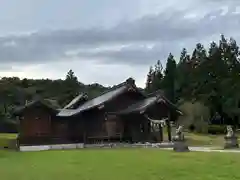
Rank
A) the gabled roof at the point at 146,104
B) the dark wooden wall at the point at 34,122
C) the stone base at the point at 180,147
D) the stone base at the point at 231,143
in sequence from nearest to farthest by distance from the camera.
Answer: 1. the stone base at the point at 180,147
2. the stone base at the point at 231,143
3. the gabled roof at the point at 146,104
4. the dark wooden wall at the point at 34,122

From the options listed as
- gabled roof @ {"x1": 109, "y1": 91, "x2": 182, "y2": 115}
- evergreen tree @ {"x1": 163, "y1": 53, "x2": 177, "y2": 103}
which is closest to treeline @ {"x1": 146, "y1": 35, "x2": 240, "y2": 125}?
evergreen tree @ {"x1": 163, "y1": 53, "x2": 177, "y2": 103}

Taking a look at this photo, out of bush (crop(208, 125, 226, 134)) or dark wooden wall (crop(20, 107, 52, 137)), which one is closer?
dark wooden wall (crop(20, 107, 52, 137))

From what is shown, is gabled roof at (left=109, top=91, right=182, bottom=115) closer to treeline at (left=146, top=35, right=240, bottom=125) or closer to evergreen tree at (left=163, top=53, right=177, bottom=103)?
treeline at (left=146, top=35, right=240, bottom=125)

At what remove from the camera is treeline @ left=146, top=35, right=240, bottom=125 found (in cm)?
6147

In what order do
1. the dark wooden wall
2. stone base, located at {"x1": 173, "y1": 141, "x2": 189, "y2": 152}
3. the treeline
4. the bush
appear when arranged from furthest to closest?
the treeline, the bush, the dark wooden wall, stone base, located at {"x1": 173, "y1": 141, "x2": 189, "y2": 152}

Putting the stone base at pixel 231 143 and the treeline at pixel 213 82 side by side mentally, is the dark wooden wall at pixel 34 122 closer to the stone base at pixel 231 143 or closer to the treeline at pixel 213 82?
the stone base at pixel 231 143

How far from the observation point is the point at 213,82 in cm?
6450

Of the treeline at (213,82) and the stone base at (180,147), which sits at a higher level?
the treeline at (213,82)

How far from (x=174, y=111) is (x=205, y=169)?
2323 cm

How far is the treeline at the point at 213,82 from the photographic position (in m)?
61.5

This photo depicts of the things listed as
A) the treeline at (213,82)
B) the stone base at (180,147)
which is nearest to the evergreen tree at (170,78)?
the treeline at (213,82)

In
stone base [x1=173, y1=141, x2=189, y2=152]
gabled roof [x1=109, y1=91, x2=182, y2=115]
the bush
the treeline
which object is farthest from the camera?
the treeline

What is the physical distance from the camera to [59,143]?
114ft

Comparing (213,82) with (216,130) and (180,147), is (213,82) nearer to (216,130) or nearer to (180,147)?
(216,130)
